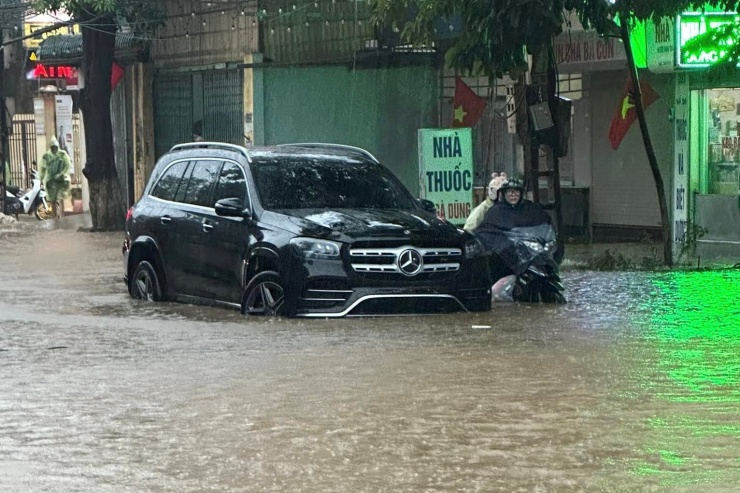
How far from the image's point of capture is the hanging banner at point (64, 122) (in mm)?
37750

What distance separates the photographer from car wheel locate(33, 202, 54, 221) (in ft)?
119

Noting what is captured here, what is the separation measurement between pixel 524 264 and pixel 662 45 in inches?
226

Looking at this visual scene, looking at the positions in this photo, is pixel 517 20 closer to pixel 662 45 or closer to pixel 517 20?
pixel 517 20

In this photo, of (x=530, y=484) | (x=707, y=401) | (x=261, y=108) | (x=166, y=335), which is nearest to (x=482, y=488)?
(x=530, y=484)

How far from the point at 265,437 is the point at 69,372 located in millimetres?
3109

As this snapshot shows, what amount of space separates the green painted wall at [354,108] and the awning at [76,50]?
402 centimetres

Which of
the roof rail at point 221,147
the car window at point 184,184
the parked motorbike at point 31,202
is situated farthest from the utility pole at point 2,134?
the car window at point 184,184

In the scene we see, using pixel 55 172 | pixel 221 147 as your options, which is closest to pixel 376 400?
pixel 221 147

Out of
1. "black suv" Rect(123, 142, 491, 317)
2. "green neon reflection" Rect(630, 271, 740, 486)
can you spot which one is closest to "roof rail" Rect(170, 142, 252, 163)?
"black suv" Rect(123, 142, 491, 317)

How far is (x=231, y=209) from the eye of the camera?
46.8 ft

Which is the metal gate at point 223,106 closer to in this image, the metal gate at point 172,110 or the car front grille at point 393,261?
the metal gate at point 172,110

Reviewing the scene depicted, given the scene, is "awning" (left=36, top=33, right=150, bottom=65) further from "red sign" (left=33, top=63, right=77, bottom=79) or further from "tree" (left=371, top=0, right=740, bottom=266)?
"tree" (left=371, top=0, right=740, bottom=266)

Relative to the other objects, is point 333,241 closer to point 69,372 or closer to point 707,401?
point 69,372

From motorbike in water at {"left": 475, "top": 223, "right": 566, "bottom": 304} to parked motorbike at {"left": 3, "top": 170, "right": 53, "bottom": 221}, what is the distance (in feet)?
73.4
